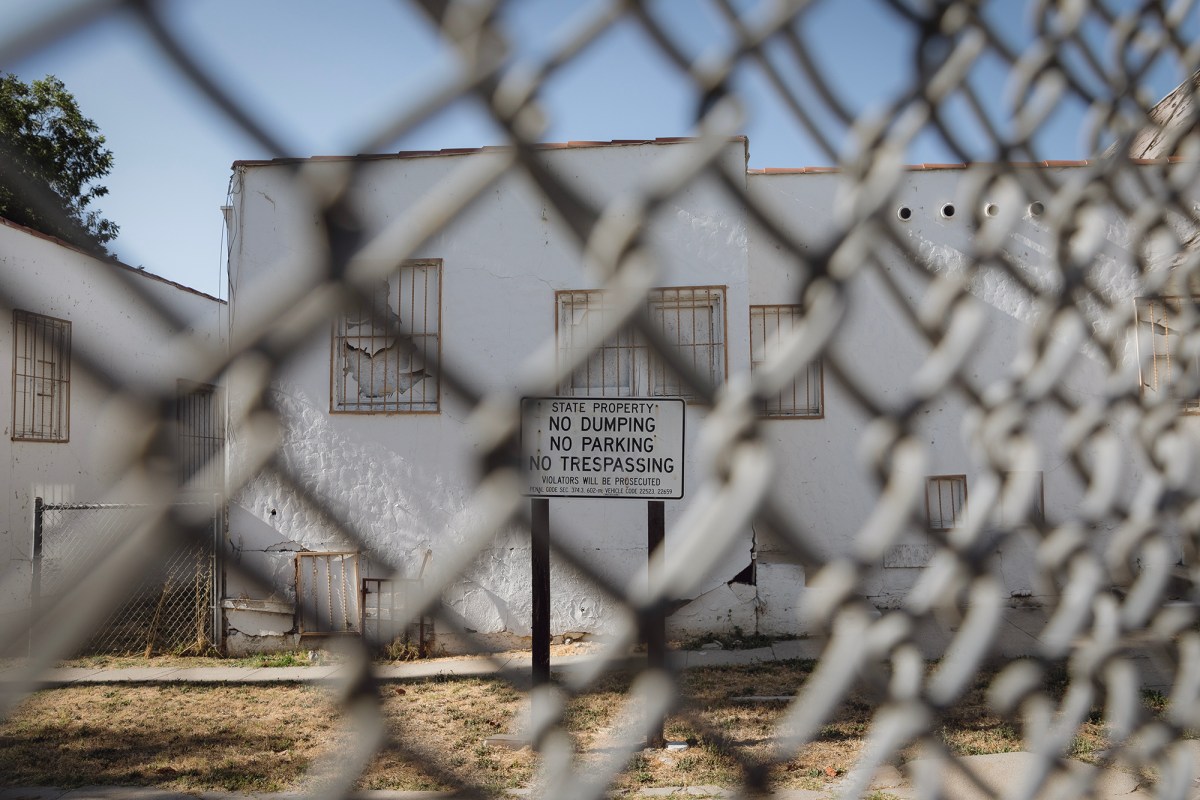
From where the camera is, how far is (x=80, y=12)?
1.40 feet

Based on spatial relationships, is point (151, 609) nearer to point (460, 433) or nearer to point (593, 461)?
point (460, 433)

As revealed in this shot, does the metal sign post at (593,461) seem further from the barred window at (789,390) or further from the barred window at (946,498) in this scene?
the barred window at (946,498)

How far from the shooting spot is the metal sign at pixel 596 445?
0.76 meters

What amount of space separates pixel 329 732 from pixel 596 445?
4920mm

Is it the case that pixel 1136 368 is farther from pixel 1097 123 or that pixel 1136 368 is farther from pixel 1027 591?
pixel 1027 591

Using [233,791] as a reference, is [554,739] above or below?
above

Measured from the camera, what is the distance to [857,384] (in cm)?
71

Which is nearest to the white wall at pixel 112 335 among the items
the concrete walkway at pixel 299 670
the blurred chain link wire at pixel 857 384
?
the blurred chain link wire at pixel 857 384

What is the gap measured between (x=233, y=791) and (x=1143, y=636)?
490 centimetres

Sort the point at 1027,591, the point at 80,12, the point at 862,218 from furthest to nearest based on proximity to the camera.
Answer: the point at 1027,591, the point at 862,218, the point at 80,12

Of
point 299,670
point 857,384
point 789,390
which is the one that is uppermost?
point 789,390

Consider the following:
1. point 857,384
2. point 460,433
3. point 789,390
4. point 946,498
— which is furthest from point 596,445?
point 946,498

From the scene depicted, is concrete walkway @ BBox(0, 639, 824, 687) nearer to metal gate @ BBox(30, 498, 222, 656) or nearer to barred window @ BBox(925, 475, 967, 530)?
metal gate @ BBox(30, 498, 222, 656)

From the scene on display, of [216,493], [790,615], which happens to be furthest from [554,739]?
[790,615]
